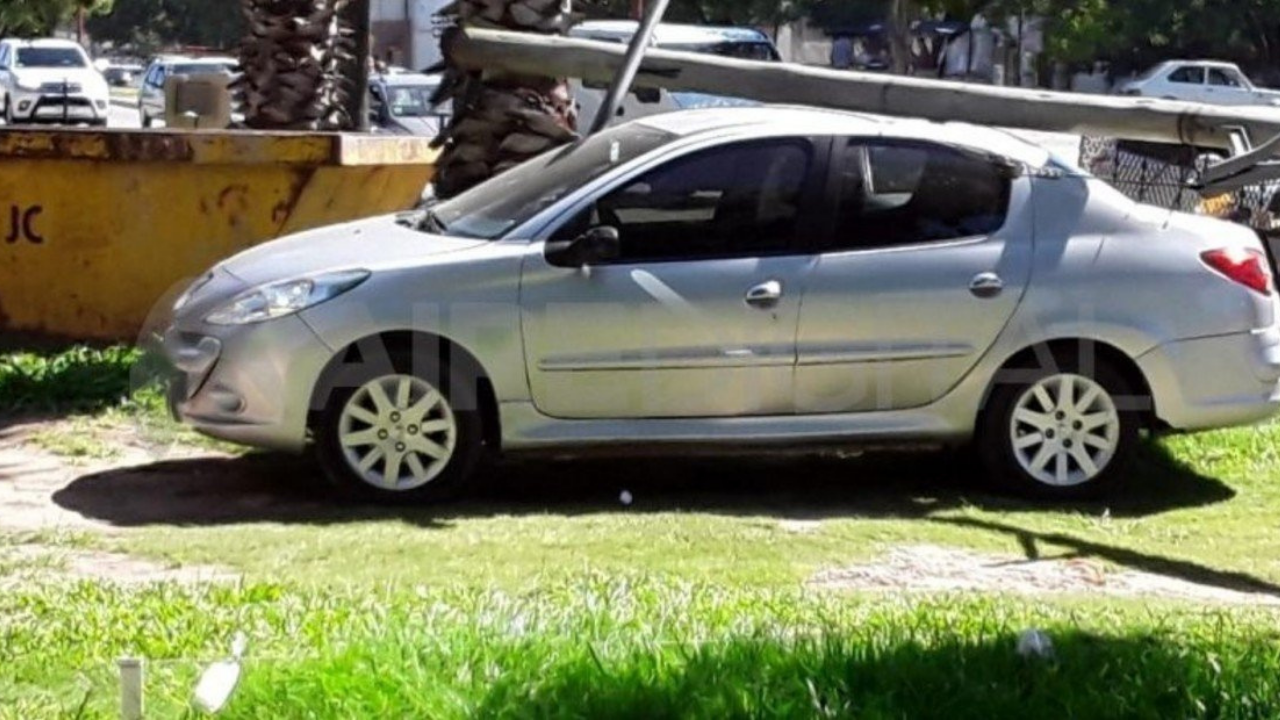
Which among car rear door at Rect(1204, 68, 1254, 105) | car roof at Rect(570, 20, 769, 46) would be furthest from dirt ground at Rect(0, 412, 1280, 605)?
car rear door at Rect(1204, 68, 1254, 105)

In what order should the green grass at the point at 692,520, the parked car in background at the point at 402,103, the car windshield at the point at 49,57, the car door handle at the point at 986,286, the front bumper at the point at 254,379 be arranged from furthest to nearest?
the car windshield at the point at 49,57 → the parked car in background at the point at 402,103 → the car door handle at the point at 986,286 → the front bumper at the point at 254,379 → the green grass at the point at 692,520

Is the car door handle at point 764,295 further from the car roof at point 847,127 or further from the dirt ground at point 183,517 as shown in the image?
the dirt ground at point 183,517

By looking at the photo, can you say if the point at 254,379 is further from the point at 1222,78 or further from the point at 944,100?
the point at 1222,78

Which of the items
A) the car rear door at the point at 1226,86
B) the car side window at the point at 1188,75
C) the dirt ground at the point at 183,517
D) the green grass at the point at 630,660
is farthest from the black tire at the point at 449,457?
the car side window at the point at 1188,75

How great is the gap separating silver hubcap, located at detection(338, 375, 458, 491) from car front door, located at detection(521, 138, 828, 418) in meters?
0.44

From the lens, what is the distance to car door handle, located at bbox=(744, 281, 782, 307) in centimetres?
891

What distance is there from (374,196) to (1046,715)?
8041 mm

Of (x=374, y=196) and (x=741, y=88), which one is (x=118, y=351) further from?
(x=741, y=88)

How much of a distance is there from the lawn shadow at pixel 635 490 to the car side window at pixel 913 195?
1.14 meters

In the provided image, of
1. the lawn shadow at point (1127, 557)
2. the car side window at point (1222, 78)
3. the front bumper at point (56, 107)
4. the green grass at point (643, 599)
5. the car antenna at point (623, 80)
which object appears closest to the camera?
the green grass at point (643, 599)

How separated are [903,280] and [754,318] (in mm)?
656

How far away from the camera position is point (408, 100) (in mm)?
A: 30531

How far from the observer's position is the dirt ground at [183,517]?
7730 mm

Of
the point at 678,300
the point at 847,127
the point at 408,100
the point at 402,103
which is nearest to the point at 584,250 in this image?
the point at 678,300
